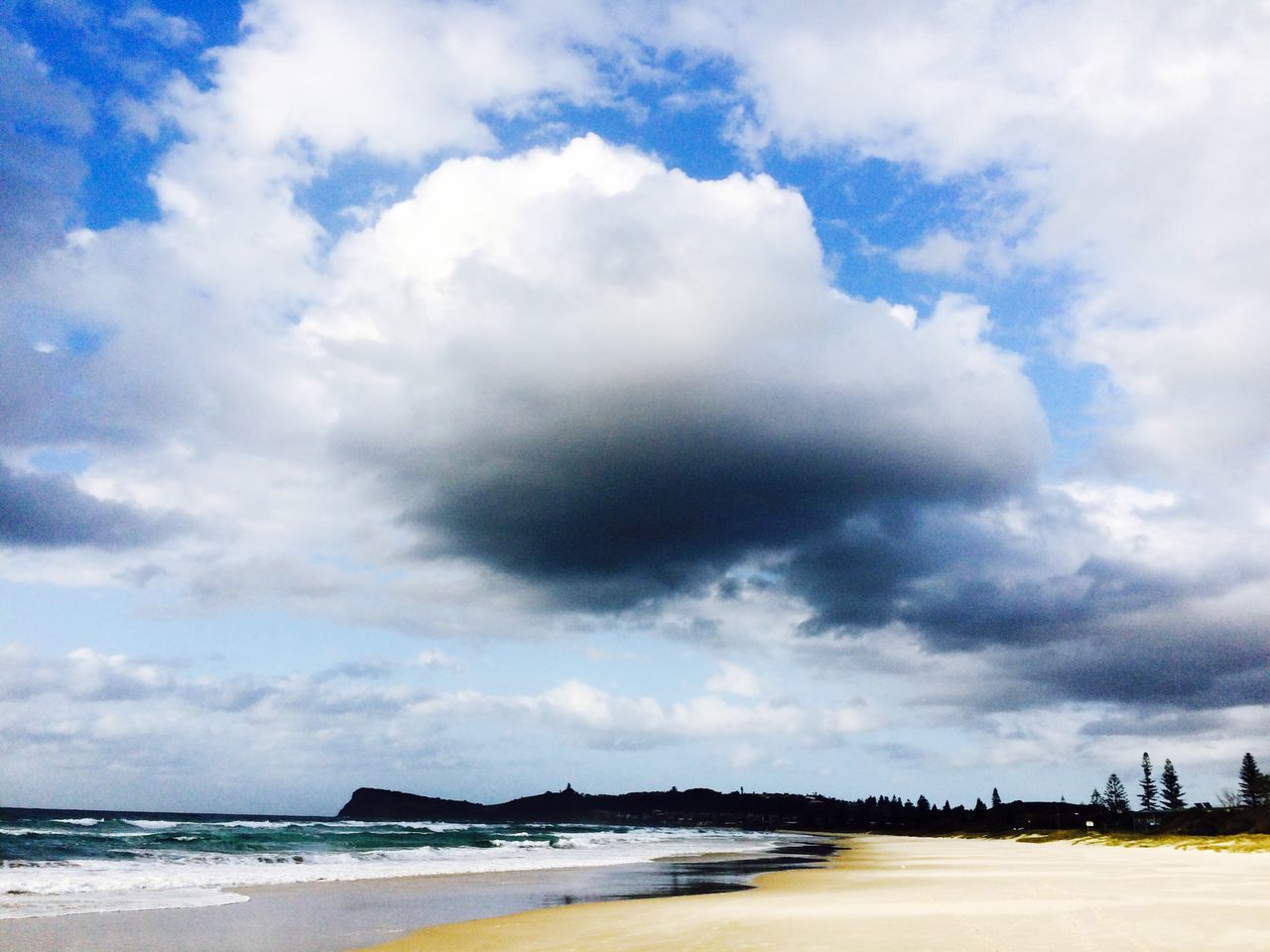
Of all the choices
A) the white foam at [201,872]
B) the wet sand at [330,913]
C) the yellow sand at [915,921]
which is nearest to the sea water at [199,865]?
the white foam at [201,872]

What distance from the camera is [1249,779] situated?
16338cm

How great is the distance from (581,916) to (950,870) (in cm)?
2104

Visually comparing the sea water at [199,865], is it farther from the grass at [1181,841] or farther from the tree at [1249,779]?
the tree at [1249,779]

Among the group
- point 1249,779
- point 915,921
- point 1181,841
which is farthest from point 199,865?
point 1249,779

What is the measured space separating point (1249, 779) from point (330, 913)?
191502 mm

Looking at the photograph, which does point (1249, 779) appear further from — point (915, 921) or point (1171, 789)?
point (915, 921)

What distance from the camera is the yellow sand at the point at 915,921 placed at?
13.7 m

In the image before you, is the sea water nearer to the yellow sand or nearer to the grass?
the yellow sand

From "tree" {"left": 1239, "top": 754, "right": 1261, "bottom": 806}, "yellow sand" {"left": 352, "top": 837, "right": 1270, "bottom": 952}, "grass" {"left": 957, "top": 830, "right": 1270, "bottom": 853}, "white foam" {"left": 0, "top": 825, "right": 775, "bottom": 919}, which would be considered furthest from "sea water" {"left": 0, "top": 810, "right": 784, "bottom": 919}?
"tree" {"left": 1239, "top": 754, "right": 1261, "bottom": 806}

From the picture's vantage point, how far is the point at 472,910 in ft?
70.1

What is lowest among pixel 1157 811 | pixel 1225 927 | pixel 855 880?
pixel 1157 811

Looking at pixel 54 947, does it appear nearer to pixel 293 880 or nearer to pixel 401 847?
pixel 293 880

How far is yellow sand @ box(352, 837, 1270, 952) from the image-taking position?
13711 millimetres

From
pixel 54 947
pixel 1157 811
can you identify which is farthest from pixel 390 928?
pixel 1157 811
